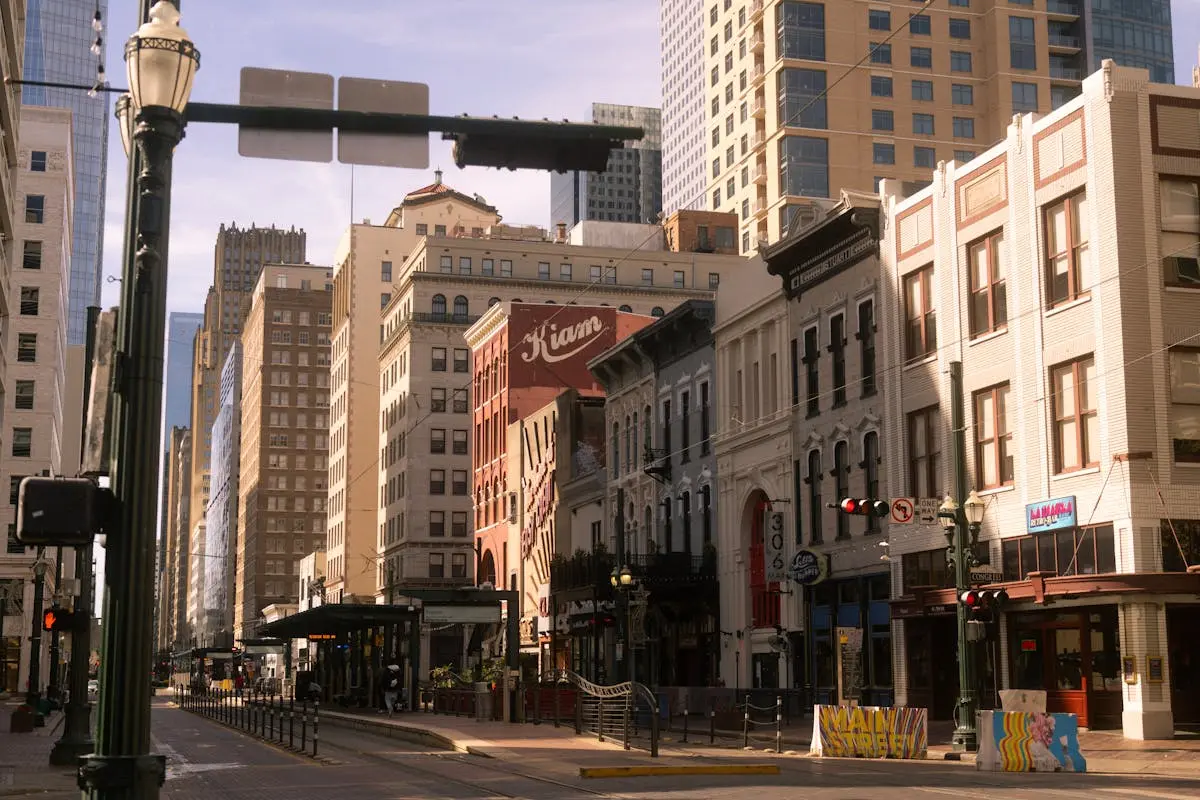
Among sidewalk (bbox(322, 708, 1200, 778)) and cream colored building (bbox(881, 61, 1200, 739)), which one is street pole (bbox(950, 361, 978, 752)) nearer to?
sidewalk (bbox(322, 708, 1200, 778))

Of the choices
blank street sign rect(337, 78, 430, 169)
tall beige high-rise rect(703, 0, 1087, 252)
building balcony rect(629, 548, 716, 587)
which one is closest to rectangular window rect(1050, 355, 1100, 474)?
building balcony rect(629, 548, 716, 587)

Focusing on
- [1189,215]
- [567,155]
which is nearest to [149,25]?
[567,155]

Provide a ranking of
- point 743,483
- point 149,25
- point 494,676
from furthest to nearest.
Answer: point 743,483 → point 494,676 → point 149,25

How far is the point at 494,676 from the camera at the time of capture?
48.8m

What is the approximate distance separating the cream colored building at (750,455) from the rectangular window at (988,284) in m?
10.1

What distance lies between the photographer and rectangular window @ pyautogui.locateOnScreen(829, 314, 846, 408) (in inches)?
1802

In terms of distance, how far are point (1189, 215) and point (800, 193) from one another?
6846 centimetres

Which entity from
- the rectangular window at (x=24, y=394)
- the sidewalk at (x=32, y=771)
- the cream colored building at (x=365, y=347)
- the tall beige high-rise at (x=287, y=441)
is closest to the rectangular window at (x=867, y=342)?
the sidewalk at (x=32, y=771)

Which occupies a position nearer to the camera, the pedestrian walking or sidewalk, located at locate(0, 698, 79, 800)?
sidewalk, located at locate(0, 698, 79, 800)

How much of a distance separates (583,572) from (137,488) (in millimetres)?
56354

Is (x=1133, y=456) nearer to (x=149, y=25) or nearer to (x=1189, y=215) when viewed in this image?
(x=1189, y=215)

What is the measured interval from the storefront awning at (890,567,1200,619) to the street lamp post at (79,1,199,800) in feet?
84.9

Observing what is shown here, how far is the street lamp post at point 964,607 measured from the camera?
98.8 ft

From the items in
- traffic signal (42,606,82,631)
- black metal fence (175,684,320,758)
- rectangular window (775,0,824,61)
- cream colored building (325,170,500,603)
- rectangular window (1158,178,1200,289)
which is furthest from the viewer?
cream colored building (325,170,500,603)
